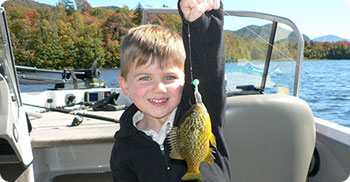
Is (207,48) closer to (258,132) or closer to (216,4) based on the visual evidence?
(216,4)

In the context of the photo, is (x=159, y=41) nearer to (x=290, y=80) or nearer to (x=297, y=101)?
(x=297, y=101)

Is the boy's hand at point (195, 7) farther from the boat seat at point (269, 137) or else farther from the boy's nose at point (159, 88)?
the boat seat at point (269, 137)

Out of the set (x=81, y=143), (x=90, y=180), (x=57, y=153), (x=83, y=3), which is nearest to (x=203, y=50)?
(x=81, y=143)

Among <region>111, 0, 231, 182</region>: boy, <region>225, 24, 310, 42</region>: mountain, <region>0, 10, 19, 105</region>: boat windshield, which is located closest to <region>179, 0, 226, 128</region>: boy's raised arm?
<region>111, 0, 231, 182</region>: boy

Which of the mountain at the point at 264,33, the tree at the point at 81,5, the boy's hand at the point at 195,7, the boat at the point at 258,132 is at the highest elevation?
the tree at the point at 81,5

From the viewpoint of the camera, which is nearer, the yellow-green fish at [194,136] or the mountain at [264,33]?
the yellow-green fish at [194,136]

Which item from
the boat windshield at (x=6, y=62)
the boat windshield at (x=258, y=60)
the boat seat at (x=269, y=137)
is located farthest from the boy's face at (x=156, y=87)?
the boat windshield at (x=258, y=60)

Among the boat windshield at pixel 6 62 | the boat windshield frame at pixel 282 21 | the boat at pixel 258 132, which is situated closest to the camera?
the boat at pixel 258 132

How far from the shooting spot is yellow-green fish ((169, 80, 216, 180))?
1.26 meters

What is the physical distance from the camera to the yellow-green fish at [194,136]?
49.6 inches

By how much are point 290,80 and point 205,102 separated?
252cm

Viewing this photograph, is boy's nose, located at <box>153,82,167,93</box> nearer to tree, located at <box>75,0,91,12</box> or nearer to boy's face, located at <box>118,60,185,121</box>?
boy's face, located at <box>118,60,185,121</box>

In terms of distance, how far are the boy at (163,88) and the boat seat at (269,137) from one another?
1.42 ft

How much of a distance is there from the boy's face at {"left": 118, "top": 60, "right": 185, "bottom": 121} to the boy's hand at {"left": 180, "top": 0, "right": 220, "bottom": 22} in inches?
11.9
